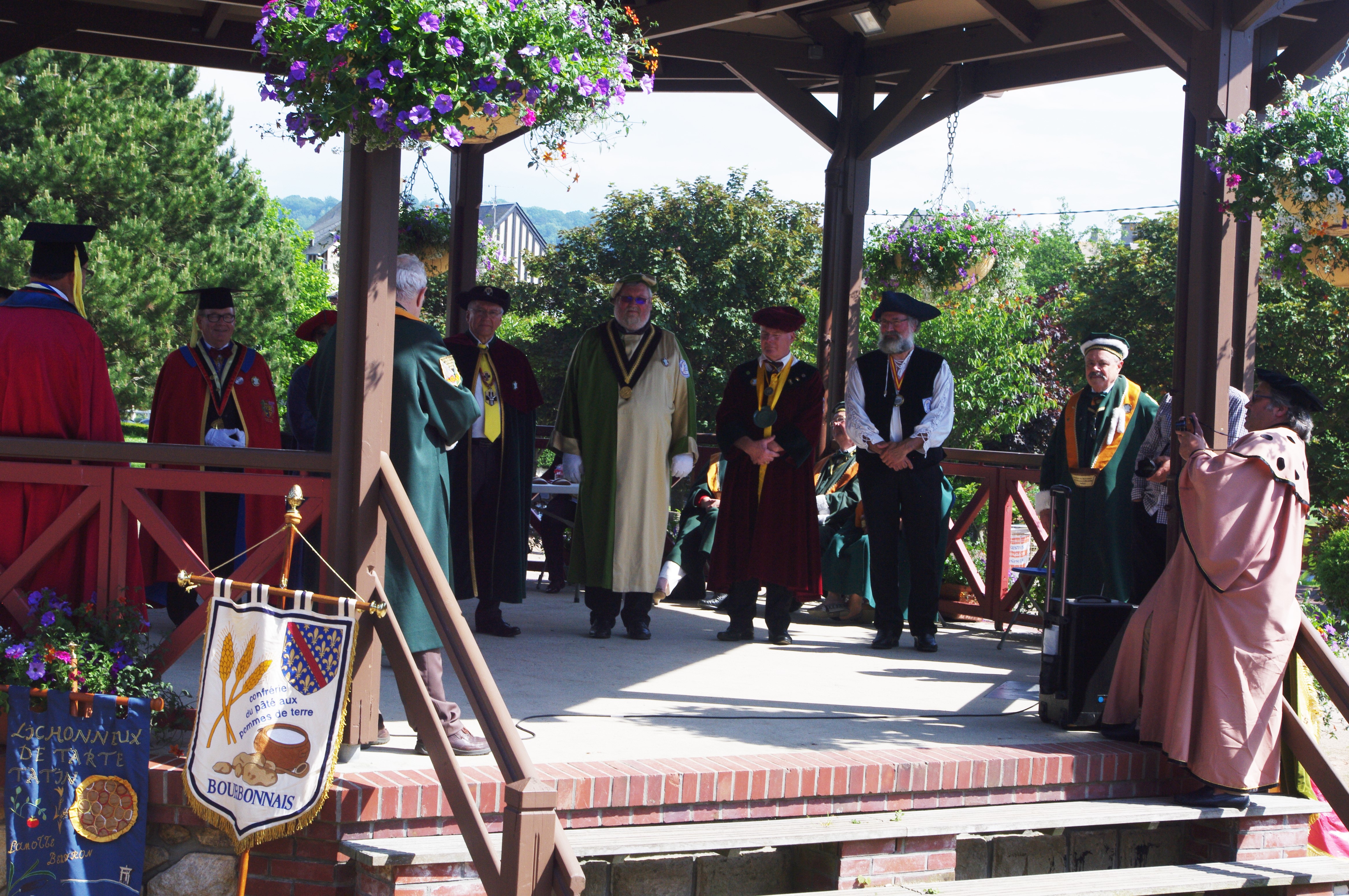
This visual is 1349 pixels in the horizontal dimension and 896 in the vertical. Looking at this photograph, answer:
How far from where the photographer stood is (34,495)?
4672 mm

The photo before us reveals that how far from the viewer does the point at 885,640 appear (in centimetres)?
713

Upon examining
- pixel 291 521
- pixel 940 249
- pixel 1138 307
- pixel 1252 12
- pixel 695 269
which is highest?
pixel 695 269

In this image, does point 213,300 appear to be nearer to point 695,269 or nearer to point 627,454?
point 627,454

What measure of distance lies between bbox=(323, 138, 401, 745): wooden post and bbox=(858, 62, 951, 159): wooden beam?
15.1 ft

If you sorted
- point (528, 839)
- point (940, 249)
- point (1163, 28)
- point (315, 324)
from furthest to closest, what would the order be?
point (940, 249) → point (315, 324) → point (1163, 28) → point (528, 839)

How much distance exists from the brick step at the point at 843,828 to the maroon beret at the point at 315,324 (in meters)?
3.76

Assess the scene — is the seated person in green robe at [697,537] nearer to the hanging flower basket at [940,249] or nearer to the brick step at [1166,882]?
the hanging flower basket at [940,249]

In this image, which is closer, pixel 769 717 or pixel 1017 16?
pixel 769 717

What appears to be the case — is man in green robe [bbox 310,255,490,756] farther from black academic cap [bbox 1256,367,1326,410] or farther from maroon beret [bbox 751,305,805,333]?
black academic cap [bbox 1256,367,1326,410]

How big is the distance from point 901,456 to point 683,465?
3.96 ft

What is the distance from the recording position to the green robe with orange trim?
6922 mm

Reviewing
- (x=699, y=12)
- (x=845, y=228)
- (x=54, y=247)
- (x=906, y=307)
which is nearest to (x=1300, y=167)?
(x=906, y=307)

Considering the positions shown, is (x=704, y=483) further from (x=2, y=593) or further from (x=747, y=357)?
(x=747, y=357)

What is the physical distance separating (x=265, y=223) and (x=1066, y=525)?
3319cm
